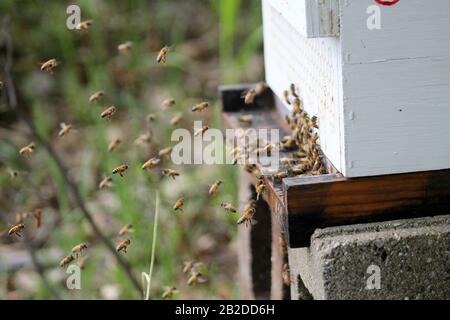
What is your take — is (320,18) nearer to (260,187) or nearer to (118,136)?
(260,187)

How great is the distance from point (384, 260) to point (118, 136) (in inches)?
135

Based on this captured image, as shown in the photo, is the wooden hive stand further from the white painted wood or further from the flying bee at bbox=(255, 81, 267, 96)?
the flying bee at bbox=(255, 81, 267, 96)

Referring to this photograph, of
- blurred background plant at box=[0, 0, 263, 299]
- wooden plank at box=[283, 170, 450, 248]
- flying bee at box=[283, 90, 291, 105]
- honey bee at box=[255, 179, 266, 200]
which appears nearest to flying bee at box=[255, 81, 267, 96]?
flying bee at box=[283, 90, 291, 105]

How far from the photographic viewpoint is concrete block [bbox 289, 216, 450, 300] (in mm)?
2320

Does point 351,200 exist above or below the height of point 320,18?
below

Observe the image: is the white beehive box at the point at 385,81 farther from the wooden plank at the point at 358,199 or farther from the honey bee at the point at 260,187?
the honey bee at the point at 260,187

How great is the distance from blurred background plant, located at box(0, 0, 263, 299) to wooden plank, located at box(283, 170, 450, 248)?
3.63 feet

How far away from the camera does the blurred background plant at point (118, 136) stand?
13.1 ft

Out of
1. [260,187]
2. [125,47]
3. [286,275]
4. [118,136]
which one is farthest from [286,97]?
[118,136]

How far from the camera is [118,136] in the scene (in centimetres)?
554
